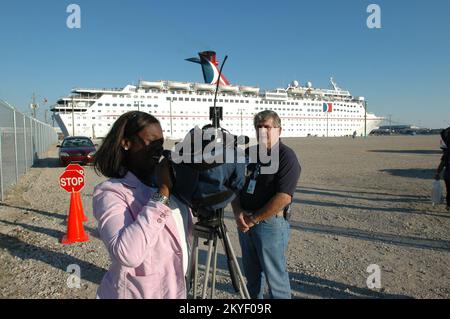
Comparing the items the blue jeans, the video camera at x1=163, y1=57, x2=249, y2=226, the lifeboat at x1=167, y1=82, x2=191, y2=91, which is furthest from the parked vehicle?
the lifeboat at x1=167, y1=82, x2=191, y2=91

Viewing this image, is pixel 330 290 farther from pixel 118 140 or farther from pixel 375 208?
pixel 375 208

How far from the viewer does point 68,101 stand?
63.1 meters

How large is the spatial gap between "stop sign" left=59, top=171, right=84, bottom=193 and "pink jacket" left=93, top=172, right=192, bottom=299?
427 cm

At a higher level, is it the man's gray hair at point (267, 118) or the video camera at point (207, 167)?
the man's gray hair at point (267, 118)

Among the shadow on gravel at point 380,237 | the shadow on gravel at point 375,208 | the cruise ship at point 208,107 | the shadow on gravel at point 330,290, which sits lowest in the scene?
the shadow on gravel at point 330,290

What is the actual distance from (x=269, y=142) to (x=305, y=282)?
183 cm

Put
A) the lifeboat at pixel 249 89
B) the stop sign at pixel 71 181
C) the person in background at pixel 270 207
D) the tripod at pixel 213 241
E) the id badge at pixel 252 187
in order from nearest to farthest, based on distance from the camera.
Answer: the tripod at pixel 213 241
the person in background at pixel 270 207
the id badge at pixel 252 187
the stop sign at pixel 71 181
the lifeboat at pixel 249 89

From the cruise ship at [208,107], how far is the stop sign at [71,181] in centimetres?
4625

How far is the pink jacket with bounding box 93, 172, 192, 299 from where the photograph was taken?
1457 mm

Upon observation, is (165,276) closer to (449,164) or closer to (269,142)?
(269,142)

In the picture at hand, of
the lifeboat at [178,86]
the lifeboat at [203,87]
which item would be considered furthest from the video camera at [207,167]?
the lifeboat at [203,87]

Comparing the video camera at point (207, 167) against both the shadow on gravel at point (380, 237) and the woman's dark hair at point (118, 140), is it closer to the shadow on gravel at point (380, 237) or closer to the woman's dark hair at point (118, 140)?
the woman's dark hair at point (118, 140)

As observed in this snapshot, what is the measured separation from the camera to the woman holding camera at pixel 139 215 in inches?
57.8

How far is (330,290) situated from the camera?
3.51m
